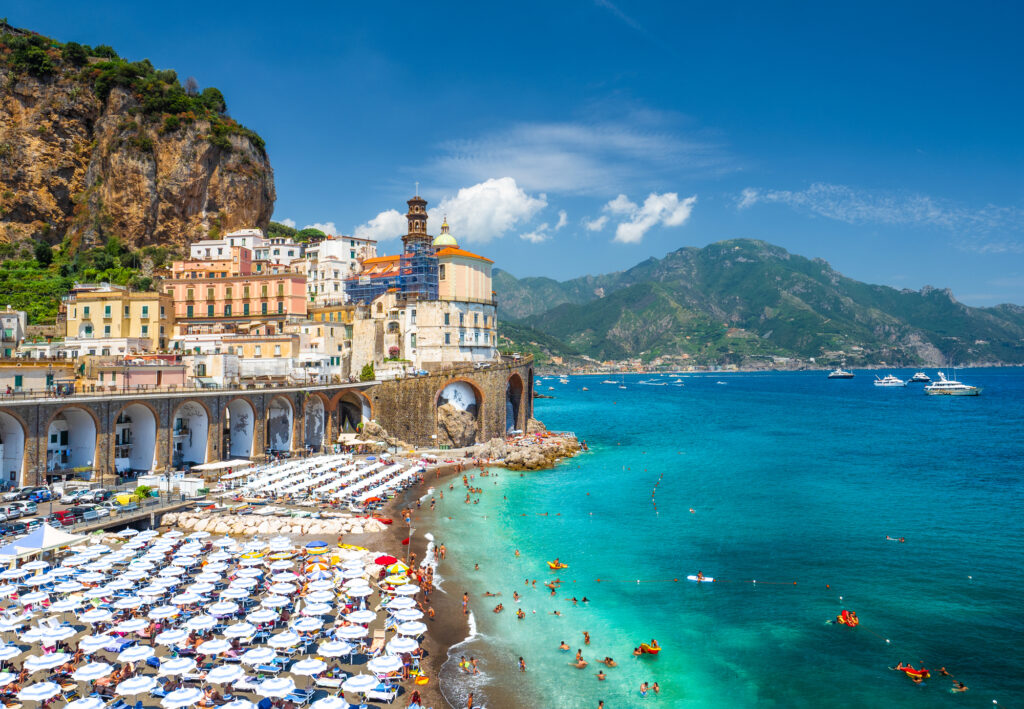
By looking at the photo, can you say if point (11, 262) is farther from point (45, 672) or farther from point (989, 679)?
point (989, 679)

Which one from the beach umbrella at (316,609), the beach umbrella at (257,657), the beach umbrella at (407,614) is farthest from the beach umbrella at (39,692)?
the beach umbrella at (407,614)

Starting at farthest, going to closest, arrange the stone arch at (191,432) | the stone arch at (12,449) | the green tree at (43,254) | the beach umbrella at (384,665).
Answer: the green tree at (43,254) → the stone arch at (191,432) → the stone arch at (12,449) → the beach umbrella at (384,665)

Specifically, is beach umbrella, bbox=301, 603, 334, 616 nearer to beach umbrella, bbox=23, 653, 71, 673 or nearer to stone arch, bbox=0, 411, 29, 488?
beach umbrella, bbox=23, 653, 71, 673

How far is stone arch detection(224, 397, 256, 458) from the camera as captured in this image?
2250 inches

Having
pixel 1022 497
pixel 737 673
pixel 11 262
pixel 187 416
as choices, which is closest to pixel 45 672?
pixel 737 673

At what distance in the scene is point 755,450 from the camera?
79.7 meters

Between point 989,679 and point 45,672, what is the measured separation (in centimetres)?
3420

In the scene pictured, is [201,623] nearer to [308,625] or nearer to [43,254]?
[308,625]

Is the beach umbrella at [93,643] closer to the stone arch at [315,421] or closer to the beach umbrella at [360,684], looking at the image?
the beach umbrella at [360,684]

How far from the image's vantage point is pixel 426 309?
77000 mm

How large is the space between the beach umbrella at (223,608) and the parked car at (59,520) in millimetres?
14494

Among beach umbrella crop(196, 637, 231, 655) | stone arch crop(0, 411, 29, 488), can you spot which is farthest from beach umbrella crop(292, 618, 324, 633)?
stone arch crop(0, 411, 29, 488)

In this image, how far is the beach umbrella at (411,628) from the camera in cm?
2397

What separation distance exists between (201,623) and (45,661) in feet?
15.7
